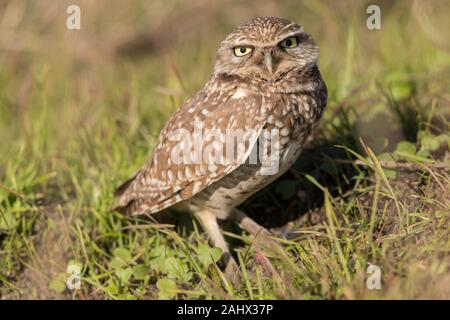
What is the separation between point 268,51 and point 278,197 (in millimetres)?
1204

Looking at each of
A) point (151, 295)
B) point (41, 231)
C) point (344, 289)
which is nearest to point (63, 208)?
point (41, 231)

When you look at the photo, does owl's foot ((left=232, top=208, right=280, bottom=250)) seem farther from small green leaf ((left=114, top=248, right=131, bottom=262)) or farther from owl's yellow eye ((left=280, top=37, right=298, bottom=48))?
owl's yellow eye ((left=280, top=37, right=298, bottom=48))

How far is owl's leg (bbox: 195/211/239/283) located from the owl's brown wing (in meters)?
0.22

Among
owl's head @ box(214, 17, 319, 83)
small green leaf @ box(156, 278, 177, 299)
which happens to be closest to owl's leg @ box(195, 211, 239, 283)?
small green leaf @ box(156, 278, 177, 299)

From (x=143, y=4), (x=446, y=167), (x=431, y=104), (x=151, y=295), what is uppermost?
(x=143, y=4)

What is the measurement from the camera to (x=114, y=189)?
13.4 feet

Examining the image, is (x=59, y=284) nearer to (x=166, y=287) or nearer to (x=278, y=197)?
(x=166, y=287)

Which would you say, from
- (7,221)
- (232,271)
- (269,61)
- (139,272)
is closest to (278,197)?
(232,271)

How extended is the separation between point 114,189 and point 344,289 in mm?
1950

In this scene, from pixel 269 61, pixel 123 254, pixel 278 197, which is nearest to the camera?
pixel 269 61

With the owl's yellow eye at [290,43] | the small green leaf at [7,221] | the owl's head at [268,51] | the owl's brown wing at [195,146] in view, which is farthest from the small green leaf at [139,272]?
the owl's yellow eye at [290,43]

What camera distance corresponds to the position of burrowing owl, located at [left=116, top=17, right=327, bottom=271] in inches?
126

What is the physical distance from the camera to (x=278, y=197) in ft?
13.3
